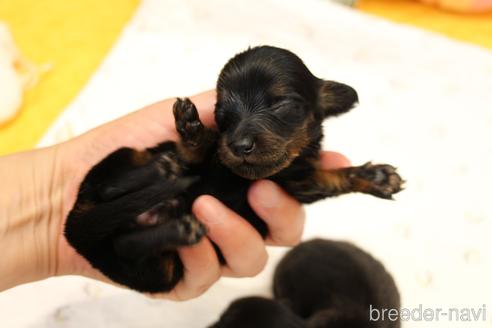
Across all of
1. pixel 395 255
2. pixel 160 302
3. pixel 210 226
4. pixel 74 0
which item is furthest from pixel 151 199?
pixel 74 0

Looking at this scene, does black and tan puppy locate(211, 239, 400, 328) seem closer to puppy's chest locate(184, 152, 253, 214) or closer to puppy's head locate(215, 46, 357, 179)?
puppy's chest locate(184, 152, 253, 214)

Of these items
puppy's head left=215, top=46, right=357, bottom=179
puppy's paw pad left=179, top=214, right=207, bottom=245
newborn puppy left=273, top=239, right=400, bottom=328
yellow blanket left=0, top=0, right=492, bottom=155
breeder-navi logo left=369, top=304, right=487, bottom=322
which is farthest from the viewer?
yellow blanket left=0, top=0, right=492, bottom=155

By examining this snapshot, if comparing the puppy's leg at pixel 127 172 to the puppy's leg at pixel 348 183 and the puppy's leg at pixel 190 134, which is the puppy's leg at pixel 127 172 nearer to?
the puppy's leg at pixel 190 134

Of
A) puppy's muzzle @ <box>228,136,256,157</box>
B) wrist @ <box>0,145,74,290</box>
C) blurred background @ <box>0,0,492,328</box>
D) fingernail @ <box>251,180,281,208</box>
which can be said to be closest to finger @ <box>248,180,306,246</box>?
fingernail @ <box>251,180,281,208</box>

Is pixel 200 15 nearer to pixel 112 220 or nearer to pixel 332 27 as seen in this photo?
pixel 332 27

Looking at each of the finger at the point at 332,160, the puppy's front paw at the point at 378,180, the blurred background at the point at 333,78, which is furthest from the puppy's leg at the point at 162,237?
the blurred background at the point at 333,78

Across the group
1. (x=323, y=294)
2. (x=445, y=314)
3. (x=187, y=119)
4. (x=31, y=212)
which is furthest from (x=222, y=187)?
(x=445, y=314)
